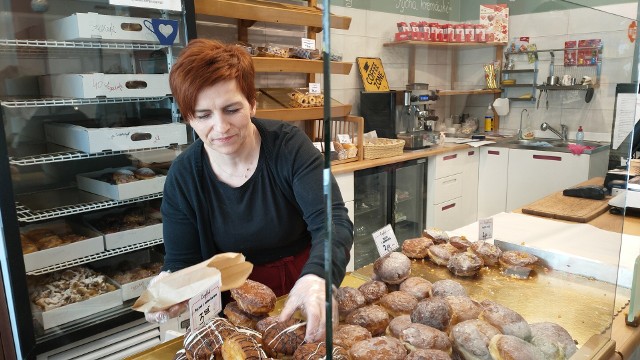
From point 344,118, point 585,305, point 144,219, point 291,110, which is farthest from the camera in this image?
point 291,110

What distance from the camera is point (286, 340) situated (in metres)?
0.96

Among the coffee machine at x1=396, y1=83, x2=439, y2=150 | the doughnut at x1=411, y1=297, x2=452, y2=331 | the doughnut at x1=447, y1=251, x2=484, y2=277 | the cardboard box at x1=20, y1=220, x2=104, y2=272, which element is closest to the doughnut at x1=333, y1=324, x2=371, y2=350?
the doughnut at x1=411, y1=297, x2=452, y2=331

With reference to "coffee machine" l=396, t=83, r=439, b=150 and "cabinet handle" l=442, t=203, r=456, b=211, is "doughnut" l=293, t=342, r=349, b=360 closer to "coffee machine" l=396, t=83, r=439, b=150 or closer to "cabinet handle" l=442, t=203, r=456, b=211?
"cabinet handle" l=442, t=203, r=456, b=211

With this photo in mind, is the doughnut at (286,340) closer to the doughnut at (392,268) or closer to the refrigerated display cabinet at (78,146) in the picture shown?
the doughnut at (392,268)

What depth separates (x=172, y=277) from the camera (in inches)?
39.9

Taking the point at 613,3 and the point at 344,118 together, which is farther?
the point at 344,118

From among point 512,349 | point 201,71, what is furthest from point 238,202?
point 512,349

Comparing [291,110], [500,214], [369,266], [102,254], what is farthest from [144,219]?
[500,214]

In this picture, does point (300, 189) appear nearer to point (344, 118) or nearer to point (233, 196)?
point (233, 196)

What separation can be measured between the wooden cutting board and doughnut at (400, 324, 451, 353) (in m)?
0.67

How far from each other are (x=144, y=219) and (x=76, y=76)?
79 cm

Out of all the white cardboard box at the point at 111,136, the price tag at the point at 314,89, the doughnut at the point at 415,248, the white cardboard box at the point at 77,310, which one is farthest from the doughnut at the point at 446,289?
the price tag at the point at 314,89

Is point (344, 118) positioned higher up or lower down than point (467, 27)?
lower down

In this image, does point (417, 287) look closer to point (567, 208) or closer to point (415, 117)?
point (567, 208)
